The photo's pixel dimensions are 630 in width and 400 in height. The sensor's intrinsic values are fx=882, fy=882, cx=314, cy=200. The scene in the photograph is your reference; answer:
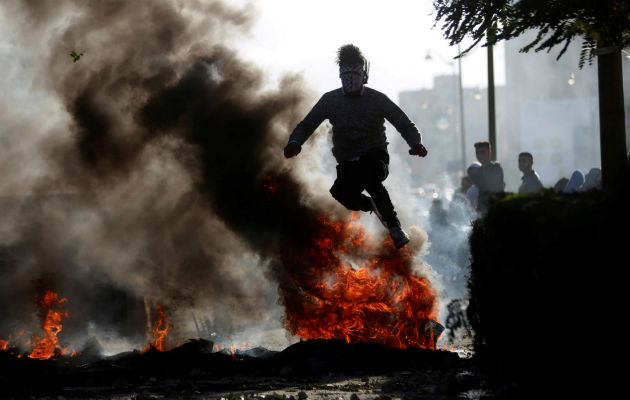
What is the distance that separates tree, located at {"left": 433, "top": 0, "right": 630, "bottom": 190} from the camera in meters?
6.62

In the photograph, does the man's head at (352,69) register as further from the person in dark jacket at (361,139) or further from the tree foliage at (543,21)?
the tree foliage at (543,21)

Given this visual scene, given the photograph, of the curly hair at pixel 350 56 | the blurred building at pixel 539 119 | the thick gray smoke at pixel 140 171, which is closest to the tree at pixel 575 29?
the curly hair at pixel 350 56

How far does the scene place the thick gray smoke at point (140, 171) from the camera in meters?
11.6

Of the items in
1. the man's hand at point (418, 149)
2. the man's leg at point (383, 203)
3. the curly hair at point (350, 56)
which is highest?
the curly hair at point (350, 56)

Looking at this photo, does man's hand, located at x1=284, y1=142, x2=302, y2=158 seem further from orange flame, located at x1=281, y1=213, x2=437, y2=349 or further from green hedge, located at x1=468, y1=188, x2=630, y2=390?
green hedge, located at x1=468, y1=188, x2=630, y2=390

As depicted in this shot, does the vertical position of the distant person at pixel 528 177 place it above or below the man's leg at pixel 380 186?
above

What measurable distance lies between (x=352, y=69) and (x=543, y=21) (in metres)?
1.92

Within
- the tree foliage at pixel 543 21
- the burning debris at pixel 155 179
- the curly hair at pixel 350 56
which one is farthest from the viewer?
the burning debris at pixel 155 179

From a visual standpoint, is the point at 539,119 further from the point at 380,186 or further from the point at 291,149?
the point at 291,149

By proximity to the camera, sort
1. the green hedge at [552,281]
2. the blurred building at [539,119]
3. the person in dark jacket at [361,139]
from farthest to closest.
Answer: the blurred building at [539,119]
the person in dark jacket at [361,139]
the green hedge at [552,281]

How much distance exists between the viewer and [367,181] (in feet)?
26.1

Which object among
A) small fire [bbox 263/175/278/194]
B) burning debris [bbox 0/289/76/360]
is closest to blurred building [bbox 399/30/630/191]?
small fire [bbox 263/175/278/194]

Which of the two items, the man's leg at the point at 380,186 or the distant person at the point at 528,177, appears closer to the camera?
the man's leg at the point at 380,186

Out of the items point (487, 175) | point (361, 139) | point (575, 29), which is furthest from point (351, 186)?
point (487, 175)
